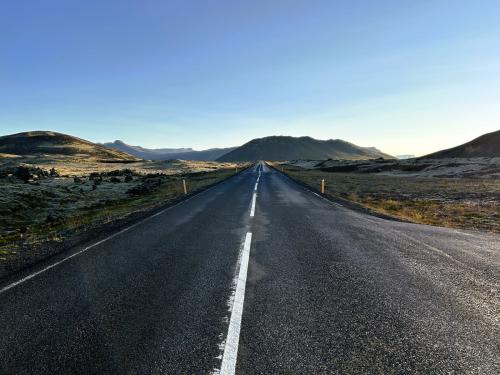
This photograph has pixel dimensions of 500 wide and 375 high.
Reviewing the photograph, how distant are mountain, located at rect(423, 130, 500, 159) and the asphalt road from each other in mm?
74720

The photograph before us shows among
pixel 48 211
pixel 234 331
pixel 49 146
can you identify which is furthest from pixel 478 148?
pixel 49 146

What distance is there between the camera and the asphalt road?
311 cm

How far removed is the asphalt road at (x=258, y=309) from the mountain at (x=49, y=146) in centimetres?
14527

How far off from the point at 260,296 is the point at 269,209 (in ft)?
29.8

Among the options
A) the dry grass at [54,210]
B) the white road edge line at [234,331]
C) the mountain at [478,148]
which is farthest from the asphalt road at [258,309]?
the mountain at [478,148]

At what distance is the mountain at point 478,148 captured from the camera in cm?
6439

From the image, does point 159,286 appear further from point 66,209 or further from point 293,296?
point 66,209

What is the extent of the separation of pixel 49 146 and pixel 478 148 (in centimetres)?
19571

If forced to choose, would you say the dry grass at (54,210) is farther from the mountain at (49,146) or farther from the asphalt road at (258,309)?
the mountain at (49,146)

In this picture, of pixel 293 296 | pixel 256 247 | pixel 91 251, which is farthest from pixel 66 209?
pixel 293 296

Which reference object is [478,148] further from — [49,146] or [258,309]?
[49,146]

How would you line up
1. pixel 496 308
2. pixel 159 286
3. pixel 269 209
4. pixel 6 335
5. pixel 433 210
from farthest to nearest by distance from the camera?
pixel 433 210 < pixel 269 209 < pixel 159 286 < pixel 496 308 < pixel 6 335

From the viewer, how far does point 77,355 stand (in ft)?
10.7

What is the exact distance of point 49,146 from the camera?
162 m
